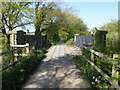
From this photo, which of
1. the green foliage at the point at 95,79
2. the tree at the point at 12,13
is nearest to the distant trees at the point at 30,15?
the tree at the point at 12,13

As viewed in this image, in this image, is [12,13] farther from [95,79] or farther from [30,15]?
[95,79]

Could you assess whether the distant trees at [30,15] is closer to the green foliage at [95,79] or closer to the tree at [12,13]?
the tree at [12,13]

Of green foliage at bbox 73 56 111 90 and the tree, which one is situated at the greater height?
the tree

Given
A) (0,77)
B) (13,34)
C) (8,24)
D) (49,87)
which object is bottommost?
(49,87)

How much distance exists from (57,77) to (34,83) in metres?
0.97

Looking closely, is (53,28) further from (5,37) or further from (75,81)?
(75,81)

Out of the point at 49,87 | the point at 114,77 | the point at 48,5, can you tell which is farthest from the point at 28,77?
the point at 48,5

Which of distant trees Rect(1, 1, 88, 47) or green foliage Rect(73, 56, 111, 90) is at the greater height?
distant trees Rect(1, 1, 88, 47)

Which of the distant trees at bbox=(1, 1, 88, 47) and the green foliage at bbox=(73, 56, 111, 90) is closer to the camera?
the green foliage at bbox=(73, 56, 111, 90)

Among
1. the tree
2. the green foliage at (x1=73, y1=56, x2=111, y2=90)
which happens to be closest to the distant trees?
the tree

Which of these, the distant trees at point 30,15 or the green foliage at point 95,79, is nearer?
the green foliage at point 95,79

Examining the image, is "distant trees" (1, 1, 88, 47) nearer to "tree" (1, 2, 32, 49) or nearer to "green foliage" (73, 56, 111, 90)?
"tree" (1, 2, 32, 49)

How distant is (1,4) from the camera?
866cm

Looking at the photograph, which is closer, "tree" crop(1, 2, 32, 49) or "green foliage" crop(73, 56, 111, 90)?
"green foliage" crop(73, 56, 111, 90)
